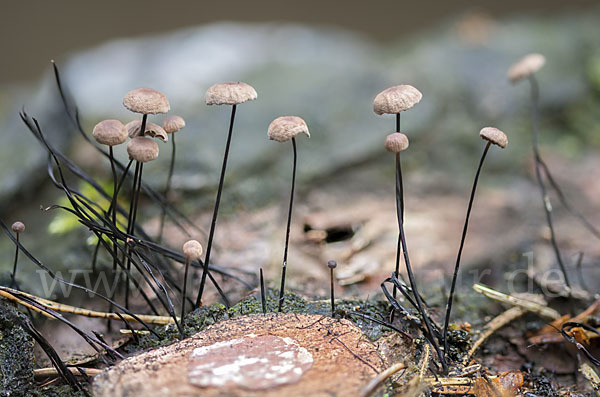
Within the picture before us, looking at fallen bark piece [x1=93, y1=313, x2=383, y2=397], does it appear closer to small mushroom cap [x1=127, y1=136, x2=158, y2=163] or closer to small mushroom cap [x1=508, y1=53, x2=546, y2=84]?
small mushroom cap [x1=127, y1=136, x2=158, y2=163]

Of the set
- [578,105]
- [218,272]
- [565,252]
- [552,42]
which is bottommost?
[565,252]

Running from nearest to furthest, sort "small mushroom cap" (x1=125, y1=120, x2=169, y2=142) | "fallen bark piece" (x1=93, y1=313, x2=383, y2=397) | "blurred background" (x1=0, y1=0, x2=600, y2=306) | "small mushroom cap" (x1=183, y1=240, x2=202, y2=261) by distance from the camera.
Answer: "fallen bark piece" (x1=93, y1=313, x2=383, y2=397), "small mushroom cap" (x1=183, y1=240, x2=202, y2=261), "small mushroom cap" (x1=125, y1=120, x2=169, y2=142), "blurred background" (x1=0, y1=0, x2=600, y2=306)

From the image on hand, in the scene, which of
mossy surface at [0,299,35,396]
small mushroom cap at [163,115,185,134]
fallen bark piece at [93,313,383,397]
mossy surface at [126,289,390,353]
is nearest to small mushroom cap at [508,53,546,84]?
mossy surface at [126,289,390,353]

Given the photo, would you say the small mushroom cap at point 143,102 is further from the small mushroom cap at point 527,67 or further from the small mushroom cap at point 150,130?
the small mushroom cap at point 527,67

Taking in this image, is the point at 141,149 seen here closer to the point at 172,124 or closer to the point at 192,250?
the point at 172,124

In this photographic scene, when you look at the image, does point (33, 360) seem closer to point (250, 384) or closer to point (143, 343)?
point (143, 343)

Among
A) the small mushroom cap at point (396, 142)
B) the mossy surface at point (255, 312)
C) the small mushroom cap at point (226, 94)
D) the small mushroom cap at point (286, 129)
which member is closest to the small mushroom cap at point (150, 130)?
the small mushroom cap at point (226, 94)

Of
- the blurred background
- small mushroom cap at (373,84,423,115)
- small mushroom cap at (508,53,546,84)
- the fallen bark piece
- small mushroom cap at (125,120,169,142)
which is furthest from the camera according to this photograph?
the blurred background

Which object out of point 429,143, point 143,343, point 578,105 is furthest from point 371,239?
point 578,105
